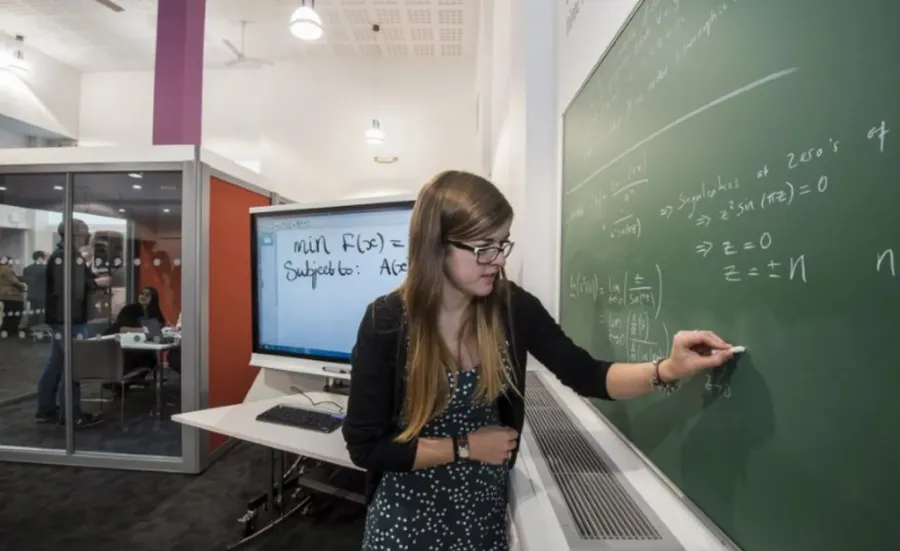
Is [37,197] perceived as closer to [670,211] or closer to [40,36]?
[40,36]

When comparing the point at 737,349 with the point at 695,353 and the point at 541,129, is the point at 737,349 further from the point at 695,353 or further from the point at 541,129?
the point at 541,129

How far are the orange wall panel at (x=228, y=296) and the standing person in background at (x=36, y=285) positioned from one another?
4.69 ft

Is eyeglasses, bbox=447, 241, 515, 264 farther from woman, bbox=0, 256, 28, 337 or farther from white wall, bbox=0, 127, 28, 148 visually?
white wall, bbox=0, 127, 28, 148

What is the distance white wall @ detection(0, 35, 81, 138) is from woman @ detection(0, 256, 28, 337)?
2.77m

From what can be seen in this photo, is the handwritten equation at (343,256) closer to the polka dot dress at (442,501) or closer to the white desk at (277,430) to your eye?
the white desk at (277,430)

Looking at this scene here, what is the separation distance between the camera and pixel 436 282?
985 millimetres

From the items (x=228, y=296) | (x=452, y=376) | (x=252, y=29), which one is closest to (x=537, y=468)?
(x=452, y=376)

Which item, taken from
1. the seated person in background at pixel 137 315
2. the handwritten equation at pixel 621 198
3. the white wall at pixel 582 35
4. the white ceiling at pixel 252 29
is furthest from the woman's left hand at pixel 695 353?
the white ceiling at pixel 252 29

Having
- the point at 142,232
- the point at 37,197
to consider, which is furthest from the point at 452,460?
the point at 37,197

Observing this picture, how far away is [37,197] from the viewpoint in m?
3.59

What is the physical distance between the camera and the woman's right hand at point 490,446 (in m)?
1.02

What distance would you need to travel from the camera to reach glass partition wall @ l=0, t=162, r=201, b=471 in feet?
10.7

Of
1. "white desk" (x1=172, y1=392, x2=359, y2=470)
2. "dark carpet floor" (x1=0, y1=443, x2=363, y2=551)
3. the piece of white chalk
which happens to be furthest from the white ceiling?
the piece of white chalk

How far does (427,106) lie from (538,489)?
6.08 meters
